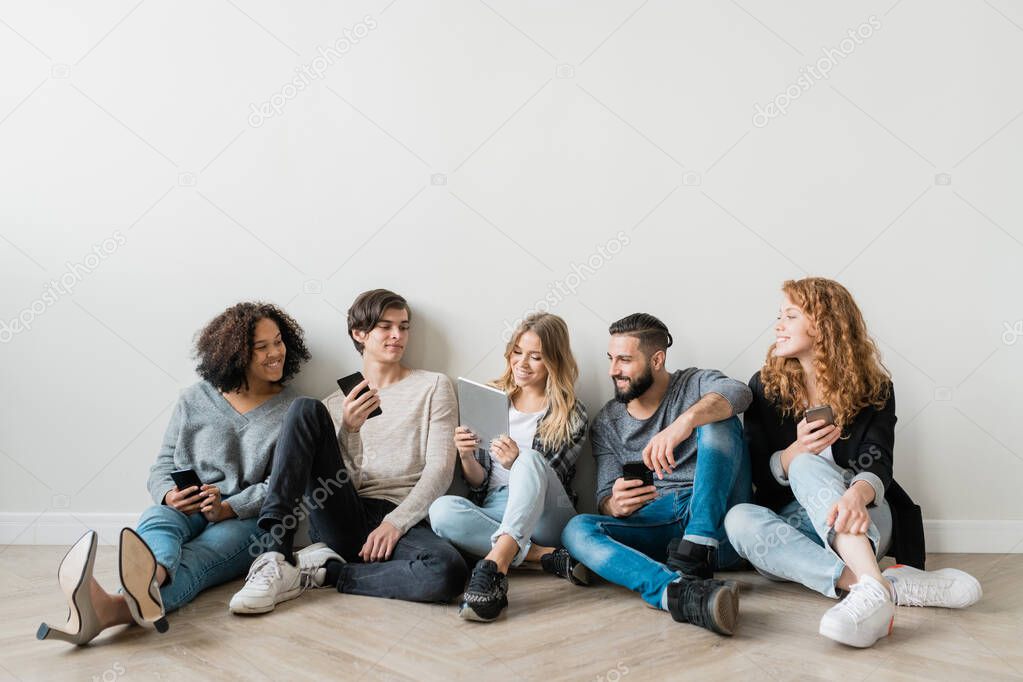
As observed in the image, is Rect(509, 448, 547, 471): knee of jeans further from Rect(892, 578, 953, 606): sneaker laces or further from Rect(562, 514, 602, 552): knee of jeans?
Rect(892, 578, 953, 606): sneaker laces

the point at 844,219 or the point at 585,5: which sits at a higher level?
the point at 585,5

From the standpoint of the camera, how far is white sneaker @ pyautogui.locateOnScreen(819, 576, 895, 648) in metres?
2.04

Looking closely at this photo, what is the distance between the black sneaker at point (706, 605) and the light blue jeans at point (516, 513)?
49cm

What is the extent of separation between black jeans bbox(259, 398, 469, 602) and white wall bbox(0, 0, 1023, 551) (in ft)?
2.19

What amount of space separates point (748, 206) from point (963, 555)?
4.95 ft

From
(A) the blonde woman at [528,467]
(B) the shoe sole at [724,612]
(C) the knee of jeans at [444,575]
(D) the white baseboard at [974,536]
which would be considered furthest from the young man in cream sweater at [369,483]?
(D) the white baseboard at [974,536]

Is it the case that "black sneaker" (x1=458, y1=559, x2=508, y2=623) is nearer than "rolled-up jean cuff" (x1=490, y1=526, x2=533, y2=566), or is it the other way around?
"black sneaker" (x1=458, y1=559, x2=508, y2=623)

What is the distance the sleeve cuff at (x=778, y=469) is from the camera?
8.77 feet

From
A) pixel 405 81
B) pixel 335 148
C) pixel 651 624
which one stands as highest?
pixel 405 81

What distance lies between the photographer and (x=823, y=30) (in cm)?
309

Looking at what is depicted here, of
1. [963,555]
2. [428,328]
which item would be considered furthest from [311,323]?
[963,555]

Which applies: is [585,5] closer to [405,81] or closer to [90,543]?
[405,81]

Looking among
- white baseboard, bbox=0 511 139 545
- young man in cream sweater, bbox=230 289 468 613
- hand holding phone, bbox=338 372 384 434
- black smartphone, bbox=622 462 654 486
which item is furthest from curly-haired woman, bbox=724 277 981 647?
white baseboard, bbox=0 511 139 545

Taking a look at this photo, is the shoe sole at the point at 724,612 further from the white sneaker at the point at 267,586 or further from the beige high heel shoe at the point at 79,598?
the beige high heel shoe at the point at 79,598
